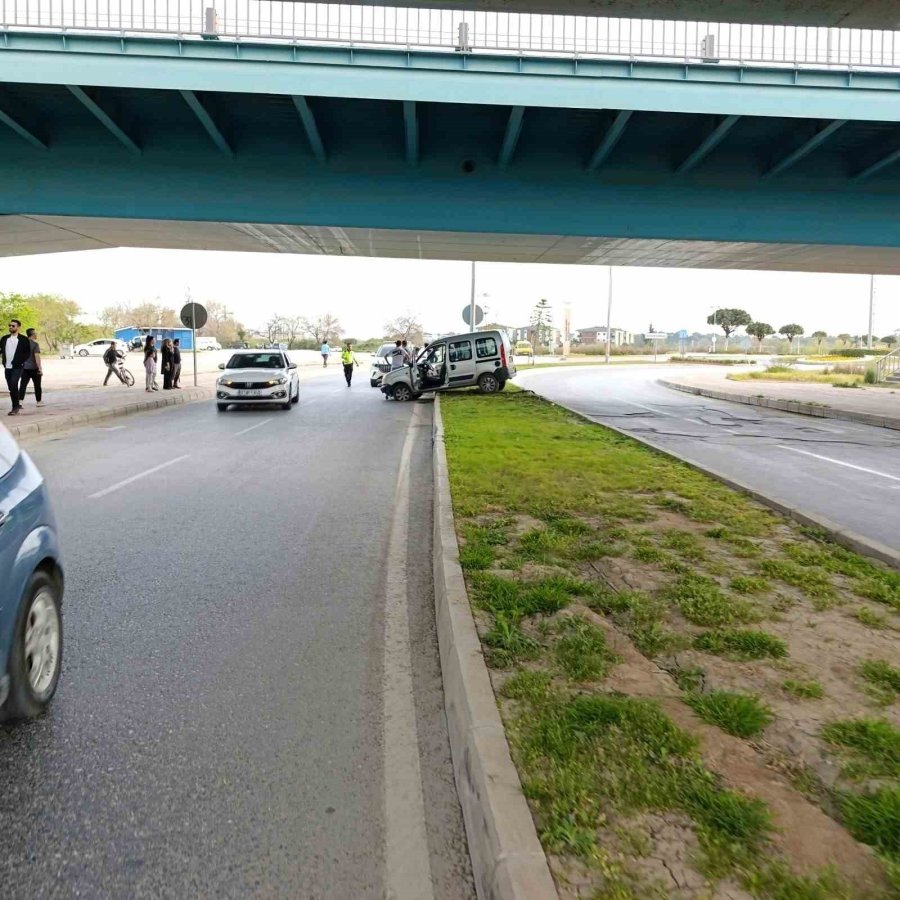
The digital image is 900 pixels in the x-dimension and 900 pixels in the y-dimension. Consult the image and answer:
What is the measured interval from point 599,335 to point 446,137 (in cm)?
15426

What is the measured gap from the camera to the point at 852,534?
6484 millimetres

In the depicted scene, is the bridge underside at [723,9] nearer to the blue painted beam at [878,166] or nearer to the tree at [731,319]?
the blue painted beam at [878,166]

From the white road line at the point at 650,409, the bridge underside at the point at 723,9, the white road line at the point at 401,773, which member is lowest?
the white road line at the point at 401,773

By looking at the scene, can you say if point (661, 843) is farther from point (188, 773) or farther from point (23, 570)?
point (23, 570)

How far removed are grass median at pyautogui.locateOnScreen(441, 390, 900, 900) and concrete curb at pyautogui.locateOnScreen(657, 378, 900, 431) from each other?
13.7 meters

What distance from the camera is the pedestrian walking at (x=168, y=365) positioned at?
2628cm

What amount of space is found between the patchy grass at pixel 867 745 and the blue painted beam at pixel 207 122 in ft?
46.4

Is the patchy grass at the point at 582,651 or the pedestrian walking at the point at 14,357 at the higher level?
the pedestrian walking at the point at 14,357

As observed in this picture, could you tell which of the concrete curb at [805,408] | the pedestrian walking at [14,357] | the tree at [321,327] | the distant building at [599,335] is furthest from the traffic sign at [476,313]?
the distant building at [599,335]

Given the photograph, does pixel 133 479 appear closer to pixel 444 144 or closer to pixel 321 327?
pixel 444 144

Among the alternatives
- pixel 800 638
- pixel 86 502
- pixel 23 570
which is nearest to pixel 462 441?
pixel 86 502

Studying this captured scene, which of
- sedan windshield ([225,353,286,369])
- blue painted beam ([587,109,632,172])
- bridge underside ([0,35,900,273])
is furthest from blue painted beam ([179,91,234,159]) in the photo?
blue painted beam ([587,109,632,172])

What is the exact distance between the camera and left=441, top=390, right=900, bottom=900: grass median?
2414 millimetres

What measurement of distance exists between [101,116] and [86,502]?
911cm
